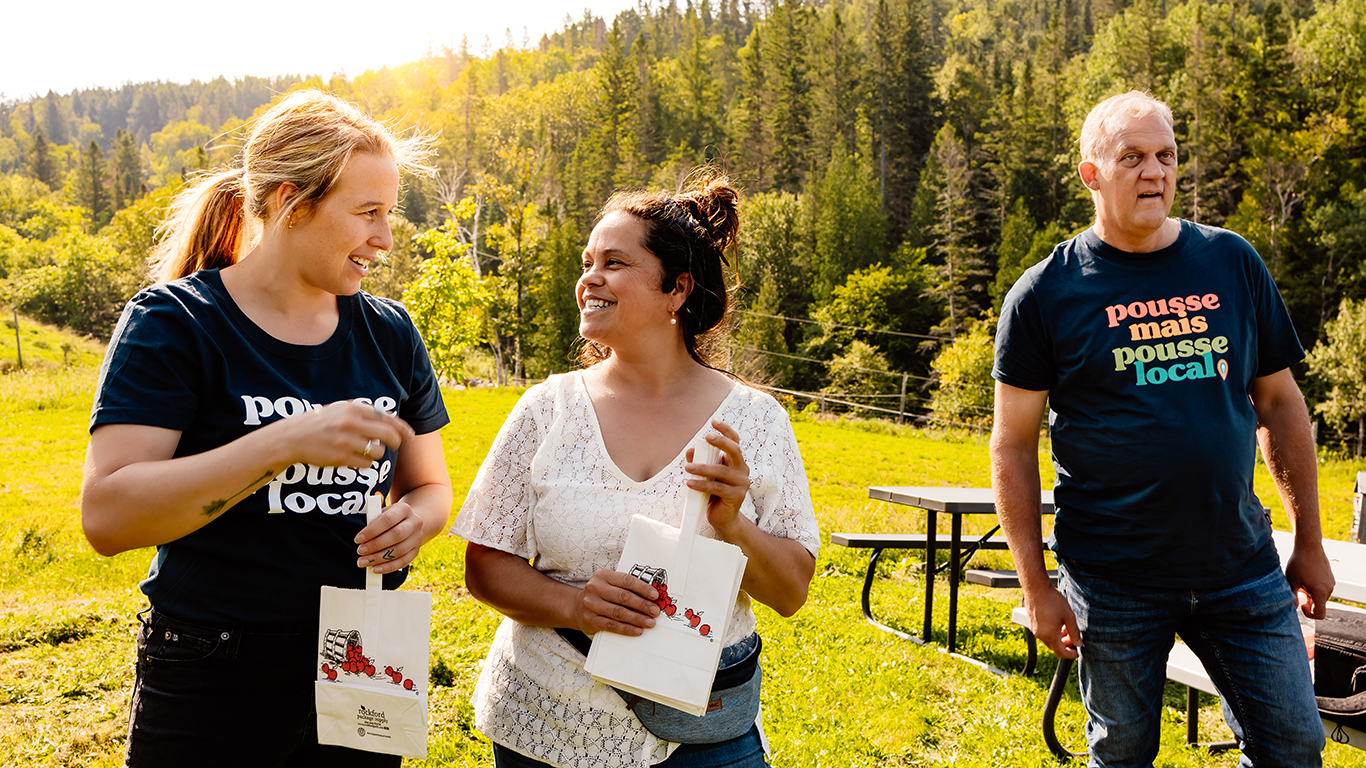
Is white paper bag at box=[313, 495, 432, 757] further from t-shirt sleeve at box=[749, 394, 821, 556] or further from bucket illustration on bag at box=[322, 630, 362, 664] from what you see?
t-shirt sleeve at box=[749, 394, 821, 556]

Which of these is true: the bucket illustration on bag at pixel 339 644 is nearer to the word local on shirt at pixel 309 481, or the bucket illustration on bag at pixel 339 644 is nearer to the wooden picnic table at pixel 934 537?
the word local on shirt at pixel 309 481

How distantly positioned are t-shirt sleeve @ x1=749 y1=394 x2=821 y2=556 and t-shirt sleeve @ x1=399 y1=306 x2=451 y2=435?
31.6 inches

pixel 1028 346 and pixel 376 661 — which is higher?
pixel 1028 346

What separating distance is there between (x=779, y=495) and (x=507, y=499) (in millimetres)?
658

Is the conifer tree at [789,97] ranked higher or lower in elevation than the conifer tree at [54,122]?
lower

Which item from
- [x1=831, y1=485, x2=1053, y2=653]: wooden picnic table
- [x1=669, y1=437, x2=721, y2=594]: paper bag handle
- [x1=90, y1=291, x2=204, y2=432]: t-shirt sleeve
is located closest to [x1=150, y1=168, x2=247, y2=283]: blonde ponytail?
[x1=90, y1=291, x2=204, y2=432]: t-shirt sleeve

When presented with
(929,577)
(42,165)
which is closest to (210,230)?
(929,577)

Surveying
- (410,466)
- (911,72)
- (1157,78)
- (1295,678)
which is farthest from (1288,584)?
(911,72)

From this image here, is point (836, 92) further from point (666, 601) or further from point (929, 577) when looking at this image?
point (666, 601)

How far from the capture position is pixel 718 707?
1953mm

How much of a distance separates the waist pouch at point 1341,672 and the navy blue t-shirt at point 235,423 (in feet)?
10.1

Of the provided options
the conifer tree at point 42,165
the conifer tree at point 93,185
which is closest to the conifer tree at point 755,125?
the conifer tree at point 93,185

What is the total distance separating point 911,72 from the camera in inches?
2414

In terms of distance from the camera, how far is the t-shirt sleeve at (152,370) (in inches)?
63.3
